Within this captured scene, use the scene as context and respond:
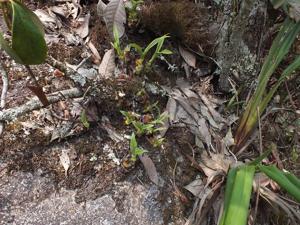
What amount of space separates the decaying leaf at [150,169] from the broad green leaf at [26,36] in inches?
18.5

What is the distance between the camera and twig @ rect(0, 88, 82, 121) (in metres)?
1.25

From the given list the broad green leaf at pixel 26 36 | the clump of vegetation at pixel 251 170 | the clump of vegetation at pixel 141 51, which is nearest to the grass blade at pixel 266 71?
the clump of vegetation at pixel 251 170

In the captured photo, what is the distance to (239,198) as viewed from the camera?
1.14 meters

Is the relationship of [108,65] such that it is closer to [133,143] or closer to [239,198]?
[133,143]

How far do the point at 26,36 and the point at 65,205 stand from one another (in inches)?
20.3

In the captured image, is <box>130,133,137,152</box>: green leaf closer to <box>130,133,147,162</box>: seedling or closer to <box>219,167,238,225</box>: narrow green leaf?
<box>130,133,147,162</box>: seedling

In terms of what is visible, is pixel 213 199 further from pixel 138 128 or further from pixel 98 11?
pixel 98 11

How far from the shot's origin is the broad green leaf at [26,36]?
1008 mm

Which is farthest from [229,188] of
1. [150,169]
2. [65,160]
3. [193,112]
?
[65,160]

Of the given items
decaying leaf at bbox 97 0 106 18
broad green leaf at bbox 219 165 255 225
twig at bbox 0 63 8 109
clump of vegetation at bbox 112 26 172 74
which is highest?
decaying leaf at bbox 97 0 106 18

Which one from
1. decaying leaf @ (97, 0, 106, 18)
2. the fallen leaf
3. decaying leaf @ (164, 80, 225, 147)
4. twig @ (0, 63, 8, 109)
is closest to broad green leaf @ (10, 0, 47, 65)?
the fallen leaf

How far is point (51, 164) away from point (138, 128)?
0.30 metres

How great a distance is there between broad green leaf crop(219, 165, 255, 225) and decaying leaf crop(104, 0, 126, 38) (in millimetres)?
622

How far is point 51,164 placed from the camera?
128 cm
